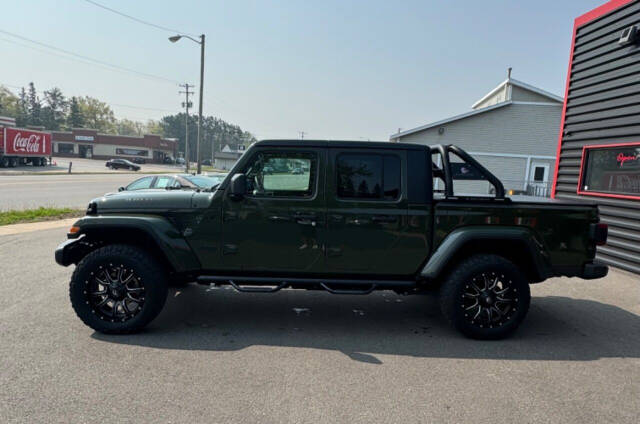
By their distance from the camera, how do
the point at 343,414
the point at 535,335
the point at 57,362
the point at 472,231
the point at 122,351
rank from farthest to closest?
the point at 535,335 < the point at 472,231 < the point at 122,351 < the point at 57,362 < the point at 343,414

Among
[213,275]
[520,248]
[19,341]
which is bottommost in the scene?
[19,341]

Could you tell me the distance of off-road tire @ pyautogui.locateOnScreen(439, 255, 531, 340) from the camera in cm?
399

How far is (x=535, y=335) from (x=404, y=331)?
1422 millimetres

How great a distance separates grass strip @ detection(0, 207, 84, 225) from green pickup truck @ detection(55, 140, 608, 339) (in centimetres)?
818

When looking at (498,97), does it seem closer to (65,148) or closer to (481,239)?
(481,239)

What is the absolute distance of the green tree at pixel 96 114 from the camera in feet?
333

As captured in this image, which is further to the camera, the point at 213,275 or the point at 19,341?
the point at 213,275

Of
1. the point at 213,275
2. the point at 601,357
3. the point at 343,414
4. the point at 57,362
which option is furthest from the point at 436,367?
the point at 57,362

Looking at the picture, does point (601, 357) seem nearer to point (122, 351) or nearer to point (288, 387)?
point (288, 387)

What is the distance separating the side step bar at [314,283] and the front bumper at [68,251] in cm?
132

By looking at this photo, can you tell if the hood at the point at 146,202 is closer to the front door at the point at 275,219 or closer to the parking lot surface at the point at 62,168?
the front door at the point at 275,219

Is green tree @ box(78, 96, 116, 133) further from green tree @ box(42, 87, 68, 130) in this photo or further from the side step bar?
the side step bar

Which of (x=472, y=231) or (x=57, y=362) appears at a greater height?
(x=472, y=231)

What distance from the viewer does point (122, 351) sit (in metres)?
3.57
